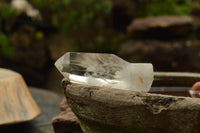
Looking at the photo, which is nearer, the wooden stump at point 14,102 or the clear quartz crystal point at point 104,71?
the clear quartz crystal point at point 104,71

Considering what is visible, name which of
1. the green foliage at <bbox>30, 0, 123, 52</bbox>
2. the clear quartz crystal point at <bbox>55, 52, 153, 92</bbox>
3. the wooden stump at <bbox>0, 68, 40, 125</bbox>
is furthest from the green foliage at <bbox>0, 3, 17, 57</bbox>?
the clear quartz crystal point at <bbox>55, 52, 153, 92</bbox>

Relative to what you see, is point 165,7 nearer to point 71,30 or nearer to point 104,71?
point 71,30

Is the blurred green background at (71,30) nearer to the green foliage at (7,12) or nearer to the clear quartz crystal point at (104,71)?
the green foliage at (7,12)

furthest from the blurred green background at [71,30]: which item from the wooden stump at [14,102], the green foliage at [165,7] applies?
the wooden stump at [14,102]

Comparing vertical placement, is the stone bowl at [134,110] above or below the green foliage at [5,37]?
above

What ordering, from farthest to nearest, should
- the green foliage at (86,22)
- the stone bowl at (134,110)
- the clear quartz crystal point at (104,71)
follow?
the green foliage at (86,22) < the clear quartz crystal point at (104,71) < the stone bowl at (134,110)

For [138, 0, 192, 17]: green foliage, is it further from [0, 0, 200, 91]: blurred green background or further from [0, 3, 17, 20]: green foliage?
[0, 3, 17, 20]: green foliage

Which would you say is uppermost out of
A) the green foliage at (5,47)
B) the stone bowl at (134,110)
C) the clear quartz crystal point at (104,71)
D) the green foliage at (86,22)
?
the clear quartz crystal point at (104,71)

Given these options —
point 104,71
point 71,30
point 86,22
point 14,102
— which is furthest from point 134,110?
point 71,30
